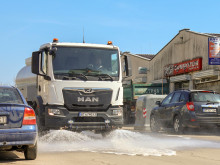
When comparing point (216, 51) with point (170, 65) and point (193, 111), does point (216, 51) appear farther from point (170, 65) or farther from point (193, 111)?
point (193, 111)

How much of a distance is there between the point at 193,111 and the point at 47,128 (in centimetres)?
672

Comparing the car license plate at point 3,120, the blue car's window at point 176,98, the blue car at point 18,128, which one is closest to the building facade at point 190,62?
the blue car's window at point 176,98

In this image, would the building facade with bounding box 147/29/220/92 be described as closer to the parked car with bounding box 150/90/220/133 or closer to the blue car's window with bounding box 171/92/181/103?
the blue car's window with bounding box 171/92/181/103

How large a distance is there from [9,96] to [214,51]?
84.7 ft

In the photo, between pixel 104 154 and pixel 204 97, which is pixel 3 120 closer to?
pixel 104 154

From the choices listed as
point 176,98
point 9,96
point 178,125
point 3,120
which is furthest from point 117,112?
point 176,98

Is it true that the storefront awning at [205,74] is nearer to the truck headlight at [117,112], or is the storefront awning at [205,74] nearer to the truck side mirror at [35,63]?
the truck headlight at [117,112]

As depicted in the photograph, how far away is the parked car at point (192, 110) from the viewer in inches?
666

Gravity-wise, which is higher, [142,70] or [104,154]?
[142,70]

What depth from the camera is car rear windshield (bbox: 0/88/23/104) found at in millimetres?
8883

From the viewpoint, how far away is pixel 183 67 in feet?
129

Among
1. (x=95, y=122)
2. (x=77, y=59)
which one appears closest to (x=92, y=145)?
(x=95, y=122)

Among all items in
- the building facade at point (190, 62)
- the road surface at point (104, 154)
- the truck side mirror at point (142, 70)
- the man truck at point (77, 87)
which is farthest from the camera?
the truck side mirror at point (142, 70)

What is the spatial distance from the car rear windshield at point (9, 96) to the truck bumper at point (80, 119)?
3.01 metres
